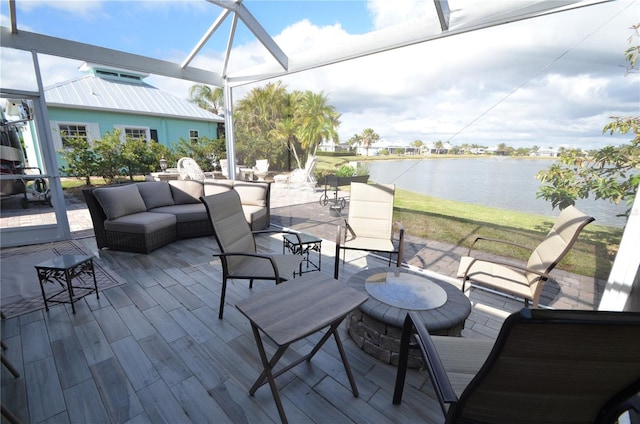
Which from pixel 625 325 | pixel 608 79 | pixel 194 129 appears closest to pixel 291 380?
pixel 625 325

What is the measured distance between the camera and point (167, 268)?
345cm

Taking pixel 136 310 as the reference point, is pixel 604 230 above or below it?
above

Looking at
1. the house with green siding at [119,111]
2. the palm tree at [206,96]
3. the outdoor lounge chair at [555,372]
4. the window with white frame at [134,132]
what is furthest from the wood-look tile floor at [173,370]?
the palm tree at [206,96]

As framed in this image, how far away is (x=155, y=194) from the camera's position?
462 centimetres

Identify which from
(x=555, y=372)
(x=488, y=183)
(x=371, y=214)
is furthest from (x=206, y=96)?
(x=555, y=372)

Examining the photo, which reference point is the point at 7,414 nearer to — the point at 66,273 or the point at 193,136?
the point at 66,273

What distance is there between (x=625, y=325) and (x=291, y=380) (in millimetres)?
1702

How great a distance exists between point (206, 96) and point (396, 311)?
19417 millimetres

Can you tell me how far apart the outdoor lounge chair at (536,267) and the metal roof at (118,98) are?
40.7ft

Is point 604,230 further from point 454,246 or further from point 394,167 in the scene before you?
point 394,167

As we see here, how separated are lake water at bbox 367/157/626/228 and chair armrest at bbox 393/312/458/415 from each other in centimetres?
211

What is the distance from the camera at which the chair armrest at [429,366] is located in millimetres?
1035

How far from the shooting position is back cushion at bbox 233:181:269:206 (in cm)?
493

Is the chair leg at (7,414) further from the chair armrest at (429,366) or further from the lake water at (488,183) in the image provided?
the lake water at (488,183)
